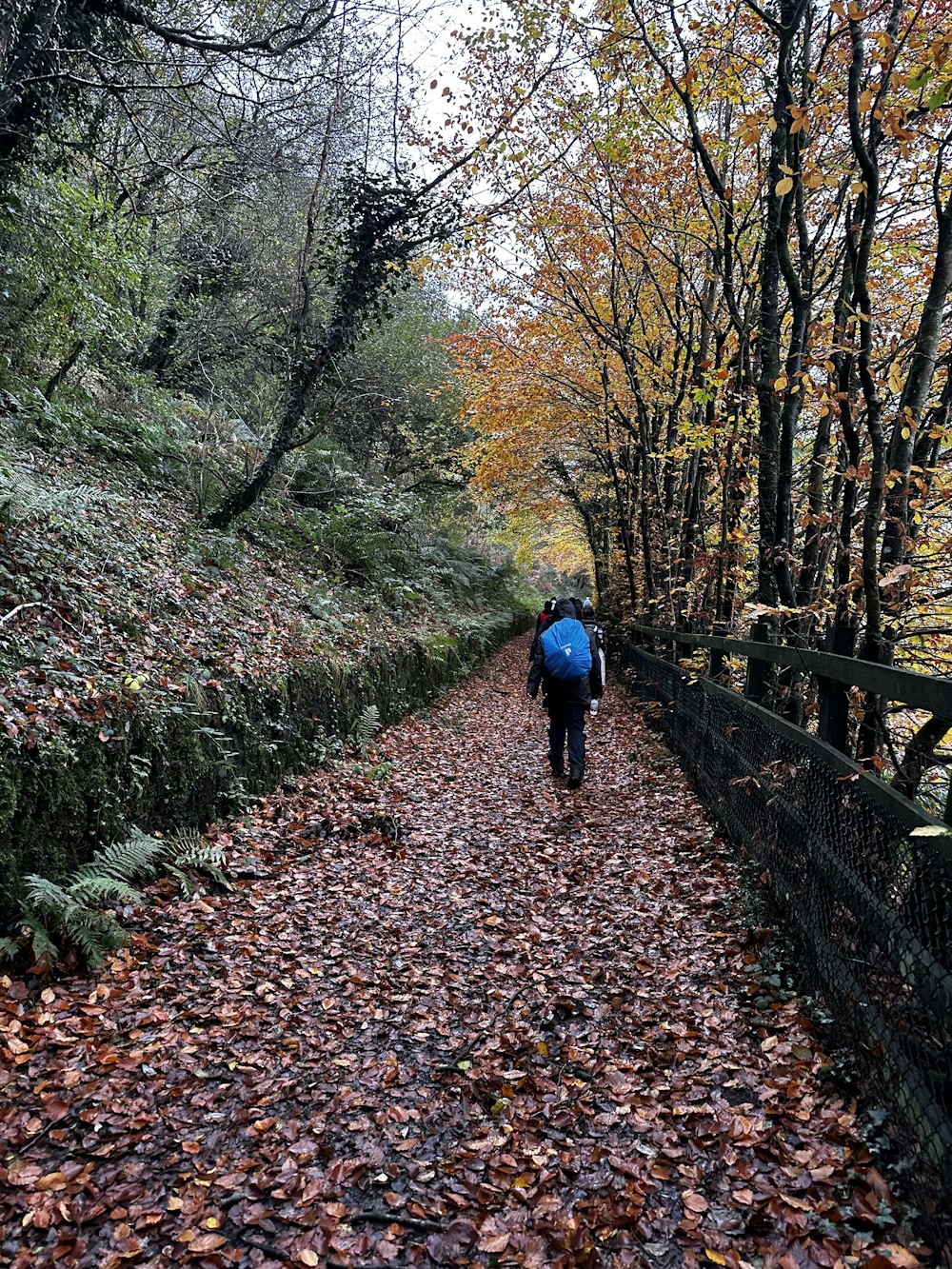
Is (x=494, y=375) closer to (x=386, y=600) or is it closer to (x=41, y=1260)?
(x=386, y=600)

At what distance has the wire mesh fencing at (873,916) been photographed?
2.24 meters

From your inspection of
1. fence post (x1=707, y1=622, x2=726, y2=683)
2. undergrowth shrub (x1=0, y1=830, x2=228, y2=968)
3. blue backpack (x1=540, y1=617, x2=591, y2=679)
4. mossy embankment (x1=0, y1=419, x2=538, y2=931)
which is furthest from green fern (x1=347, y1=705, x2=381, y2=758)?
fence post (x1=707, y1=622, x2=726, y2=683)

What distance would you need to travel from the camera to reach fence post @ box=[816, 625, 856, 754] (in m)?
3.71

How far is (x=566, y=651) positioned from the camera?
7.70 meters

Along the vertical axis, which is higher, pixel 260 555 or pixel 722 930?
pixel 260 555

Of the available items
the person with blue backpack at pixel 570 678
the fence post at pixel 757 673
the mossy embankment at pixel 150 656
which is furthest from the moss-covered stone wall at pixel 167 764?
the fence post at pixel 757 673

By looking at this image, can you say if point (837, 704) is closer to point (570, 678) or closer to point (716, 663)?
point (716, 663)

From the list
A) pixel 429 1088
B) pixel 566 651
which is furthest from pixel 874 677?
pixel 566 651

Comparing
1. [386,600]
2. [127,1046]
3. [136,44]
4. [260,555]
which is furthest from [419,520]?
[127,1046]

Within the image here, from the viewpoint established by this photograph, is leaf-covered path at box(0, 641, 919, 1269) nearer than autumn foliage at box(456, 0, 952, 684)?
Yes

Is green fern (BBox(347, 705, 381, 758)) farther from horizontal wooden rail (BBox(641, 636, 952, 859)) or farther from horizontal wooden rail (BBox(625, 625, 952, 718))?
horizontal wooden rail (BBox(625, 625, 952, 718))

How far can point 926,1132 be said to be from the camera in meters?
2.27

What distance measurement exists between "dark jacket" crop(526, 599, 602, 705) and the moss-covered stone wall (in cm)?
237

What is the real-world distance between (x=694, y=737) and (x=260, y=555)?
20.7ft
